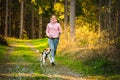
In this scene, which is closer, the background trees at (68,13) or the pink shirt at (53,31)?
the pink shirt at (53,31)

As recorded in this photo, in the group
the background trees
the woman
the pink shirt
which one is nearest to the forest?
the background trees

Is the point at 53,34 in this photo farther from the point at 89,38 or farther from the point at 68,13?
the point at 68,13

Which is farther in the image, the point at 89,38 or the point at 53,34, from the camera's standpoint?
the point at 89,38

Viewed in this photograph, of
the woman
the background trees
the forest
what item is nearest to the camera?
the forest

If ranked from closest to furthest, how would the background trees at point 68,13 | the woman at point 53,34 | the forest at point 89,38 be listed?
the forest at point 89,38 < the woman at point 53,34 < the background trees at point 68,13

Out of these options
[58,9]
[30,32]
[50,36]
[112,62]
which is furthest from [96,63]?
[30,32]

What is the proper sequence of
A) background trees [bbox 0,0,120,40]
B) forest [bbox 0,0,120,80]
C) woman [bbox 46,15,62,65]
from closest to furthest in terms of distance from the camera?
forest [bbox 0,0,120,80]
woman [bbox 46,15,62,65]
background trees [bbox 0,0,120,40]

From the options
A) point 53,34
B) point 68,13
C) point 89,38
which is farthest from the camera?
point 68,13

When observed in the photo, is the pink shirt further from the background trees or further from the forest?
the background trees

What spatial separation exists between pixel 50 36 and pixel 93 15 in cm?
2019

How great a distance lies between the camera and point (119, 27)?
15.5 meters

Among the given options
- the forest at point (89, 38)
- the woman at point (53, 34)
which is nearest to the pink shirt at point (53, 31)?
the woman at point (53, 34)

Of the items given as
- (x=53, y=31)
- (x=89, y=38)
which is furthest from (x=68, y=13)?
(x=53, y=31)

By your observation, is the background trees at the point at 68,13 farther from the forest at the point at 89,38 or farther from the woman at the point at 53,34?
the woman at the point at 53,34
